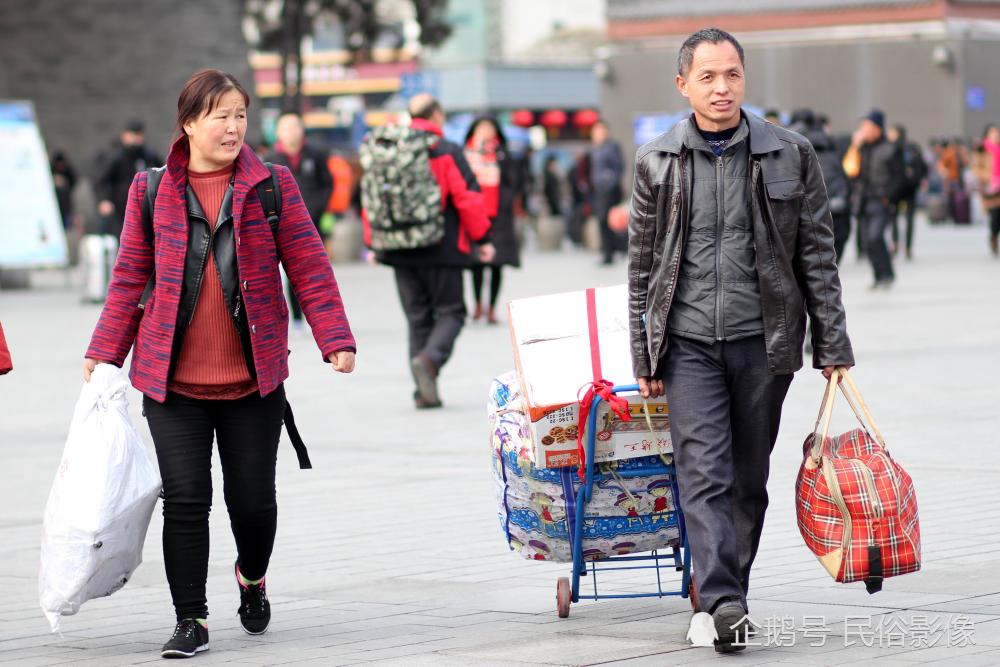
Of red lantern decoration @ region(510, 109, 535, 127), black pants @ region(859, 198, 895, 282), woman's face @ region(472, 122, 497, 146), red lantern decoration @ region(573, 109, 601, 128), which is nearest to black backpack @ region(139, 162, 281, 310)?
woman's face @ region(472, 122, 497, 146)

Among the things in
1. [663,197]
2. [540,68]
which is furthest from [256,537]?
[540,68]

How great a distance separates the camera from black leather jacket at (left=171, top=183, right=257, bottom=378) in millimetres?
5219

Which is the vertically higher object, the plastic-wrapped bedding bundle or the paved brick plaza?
the plastic-wrapped bedding bundle

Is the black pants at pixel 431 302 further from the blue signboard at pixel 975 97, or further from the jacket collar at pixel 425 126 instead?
the blue signboard at pixel 975 97

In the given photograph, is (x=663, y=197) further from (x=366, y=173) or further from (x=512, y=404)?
(x=366, y=173)

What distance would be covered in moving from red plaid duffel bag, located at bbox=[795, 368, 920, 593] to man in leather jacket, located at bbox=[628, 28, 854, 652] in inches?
8.9

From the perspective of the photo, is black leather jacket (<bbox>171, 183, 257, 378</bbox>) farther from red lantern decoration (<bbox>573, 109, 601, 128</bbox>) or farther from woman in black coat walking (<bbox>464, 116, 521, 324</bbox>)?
red lantern decoration (<bbox>573, 109, 601, 128</bbox>)

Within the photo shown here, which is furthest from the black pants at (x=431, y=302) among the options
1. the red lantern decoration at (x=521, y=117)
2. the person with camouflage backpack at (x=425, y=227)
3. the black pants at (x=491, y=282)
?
the red lantern decoration at (x=521, y=117)

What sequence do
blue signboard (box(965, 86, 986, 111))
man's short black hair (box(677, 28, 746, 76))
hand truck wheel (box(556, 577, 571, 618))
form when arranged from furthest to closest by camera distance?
blue signboard (box(965, 86, 986, 111))
hand truck wheel (box(556, 577, 571, 618))
man's short black hair (box(677, 28, 746, 76))

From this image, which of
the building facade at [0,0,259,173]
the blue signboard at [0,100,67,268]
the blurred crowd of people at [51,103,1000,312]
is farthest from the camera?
the building facade at [0,0,259,173]

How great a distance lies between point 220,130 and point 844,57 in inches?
1455

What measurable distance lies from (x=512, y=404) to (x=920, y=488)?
2765mm

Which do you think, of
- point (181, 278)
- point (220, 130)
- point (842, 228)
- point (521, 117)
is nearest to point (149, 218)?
point (181, 278)

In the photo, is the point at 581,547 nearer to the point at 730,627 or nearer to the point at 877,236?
the point at 730,627
